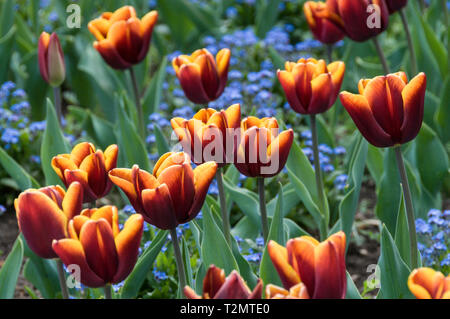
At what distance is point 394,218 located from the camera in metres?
2.31

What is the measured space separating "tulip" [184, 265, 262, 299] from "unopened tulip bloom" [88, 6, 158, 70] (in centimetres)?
138

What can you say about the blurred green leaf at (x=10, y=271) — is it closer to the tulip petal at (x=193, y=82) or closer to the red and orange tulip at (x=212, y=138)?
the red and orange tulip at (x=212, y=138)

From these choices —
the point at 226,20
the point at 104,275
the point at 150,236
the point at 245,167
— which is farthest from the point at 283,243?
the point at 226,20

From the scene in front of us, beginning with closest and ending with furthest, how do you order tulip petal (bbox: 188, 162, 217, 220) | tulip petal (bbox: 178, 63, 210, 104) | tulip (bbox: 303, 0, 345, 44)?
1. tulip petal (bbox: 188, 162, 217, 220)
2. tulip petal (bbox: 178, 63, 210, 104)
3. tulip (bbox: 303, 0, 345, 44)

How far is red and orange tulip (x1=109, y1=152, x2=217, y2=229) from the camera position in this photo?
1.43 meters

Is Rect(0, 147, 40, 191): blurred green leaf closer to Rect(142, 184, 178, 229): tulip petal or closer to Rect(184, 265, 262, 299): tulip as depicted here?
Rect(142, 184, 178, 229): tulip petal

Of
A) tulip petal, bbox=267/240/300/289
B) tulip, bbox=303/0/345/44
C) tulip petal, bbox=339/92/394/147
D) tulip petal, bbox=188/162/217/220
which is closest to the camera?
tulip petal, bbox=267/240/300/289

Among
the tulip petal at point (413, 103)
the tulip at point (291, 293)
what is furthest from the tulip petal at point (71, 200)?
the tulip petal at point (413, 103)

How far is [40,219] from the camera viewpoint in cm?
138

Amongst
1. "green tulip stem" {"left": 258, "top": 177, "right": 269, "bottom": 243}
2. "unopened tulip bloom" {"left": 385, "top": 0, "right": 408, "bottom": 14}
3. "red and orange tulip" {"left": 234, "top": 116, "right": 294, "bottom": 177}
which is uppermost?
"unopened tulip bloom" {"left": 385, "top": 0, "right": 408, "bottom": 14}

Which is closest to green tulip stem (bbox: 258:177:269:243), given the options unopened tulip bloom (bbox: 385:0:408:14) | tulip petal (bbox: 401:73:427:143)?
tulip petal (bbox: 401:73:427:143)

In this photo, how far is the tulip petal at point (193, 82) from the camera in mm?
2139

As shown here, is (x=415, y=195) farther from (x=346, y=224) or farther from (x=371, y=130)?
(x=371, y=130)

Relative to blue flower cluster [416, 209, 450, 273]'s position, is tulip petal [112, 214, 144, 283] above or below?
above
